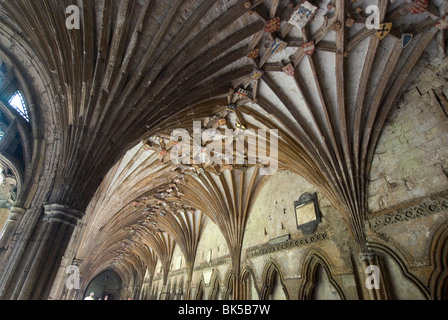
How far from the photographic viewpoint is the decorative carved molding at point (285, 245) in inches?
280

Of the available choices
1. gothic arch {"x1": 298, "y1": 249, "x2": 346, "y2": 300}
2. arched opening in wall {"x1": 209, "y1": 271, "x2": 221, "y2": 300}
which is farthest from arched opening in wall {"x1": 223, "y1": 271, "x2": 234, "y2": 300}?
gothic arch {"x1": 298, "y1": 249, "x2": 346, "y2": 300}

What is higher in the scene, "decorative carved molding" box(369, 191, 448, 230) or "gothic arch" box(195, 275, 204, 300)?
"decorative carved molding" box(369, 191, 448, 230)

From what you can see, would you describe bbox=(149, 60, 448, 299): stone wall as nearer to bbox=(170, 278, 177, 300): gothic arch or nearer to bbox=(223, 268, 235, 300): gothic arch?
bbox=(223, 268, 235, 300): gothic arch

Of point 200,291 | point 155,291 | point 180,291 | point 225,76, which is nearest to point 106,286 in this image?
point 155,291

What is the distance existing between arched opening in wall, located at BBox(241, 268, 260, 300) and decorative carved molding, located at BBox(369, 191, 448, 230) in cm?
582

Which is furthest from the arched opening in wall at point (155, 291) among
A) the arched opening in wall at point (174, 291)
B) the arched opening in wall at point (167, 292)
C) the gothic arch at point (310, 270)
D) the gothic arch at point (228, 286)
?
the gothic arch at point (310, 270)

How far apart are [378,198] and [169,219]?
47.0ft

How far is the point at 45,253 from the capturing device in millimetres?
3199

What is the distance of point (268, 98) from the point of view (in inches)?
269

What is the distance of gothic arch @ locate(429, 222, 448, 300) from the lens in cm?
422

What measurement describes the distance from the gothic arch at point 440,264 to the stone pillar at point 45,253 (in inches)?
254

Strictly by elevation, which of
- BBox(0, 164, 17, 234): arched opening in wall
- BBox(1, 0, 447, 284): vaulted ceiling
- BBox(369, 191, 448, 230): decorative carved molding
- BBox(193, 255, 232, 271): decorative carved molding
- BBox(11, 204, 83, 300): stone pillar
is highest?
BBox(1, 0, 447, 284): vaulted ceiling

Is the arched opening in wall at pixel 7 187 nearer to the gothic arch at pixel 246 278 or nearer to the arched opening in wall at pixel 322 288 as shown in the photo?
the arched opening in wall at pixel 322 288

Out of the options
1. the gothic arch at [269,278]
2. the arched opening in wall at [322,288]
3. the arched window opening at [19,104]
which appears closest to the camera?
the arched window opening at [19,104]
